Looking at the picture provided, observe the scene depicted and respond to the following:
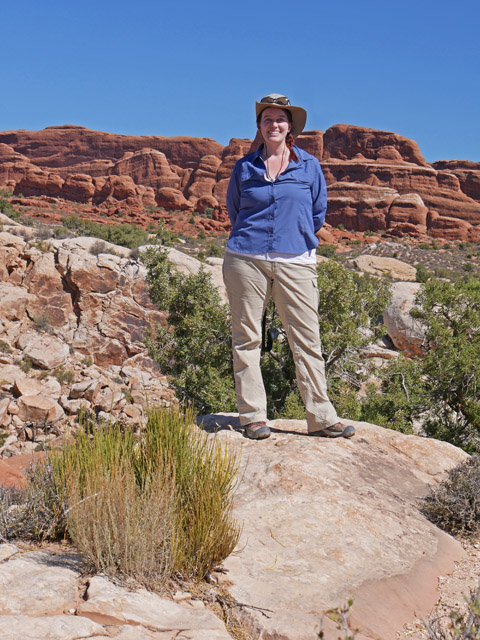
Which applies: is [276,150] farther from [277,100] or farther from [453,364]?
[453,364]

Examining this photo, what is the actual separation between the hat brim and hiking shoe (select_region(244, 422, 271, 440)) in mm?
1918

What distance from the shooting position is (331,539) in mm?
2391

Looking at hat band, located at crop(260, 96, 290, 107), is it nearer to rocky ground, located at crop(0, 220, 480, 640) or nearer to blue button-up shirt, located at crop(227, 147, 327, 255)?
blue button-up shirt, located at crop(227, 147, 327, 255)

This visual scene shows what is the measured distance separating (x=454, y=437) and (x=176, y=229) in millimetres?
44227

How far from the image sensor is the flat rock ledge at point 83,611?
58.6 inches

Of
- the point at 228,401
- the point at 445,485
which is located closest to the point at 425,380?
the point at 228,401

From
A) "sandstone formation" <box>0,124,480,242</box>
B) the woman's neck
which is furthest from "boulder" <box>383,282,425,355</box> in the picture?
"sandstone formation" <box>0,124,480,242</box>

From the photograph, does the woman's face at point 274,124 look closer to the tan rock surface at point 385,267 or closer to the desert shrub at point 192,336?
the desert shrub at point 192,336

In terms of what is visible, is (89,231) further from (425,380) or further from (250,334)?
(250,334)

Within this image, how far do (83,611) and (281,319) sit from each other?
222 centimetres

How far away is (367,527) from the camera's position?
2539 millimetres

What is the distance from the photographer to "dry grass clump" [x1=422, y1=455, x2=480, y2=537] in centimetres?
280

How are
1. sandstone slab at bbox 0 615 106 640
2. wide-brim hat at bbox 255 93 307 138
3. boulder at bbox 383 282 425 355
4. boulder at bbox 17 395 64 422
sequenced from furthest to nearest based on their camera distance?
boulder at bbox 383 282 425 355
boulder at bbox 17 395 64 422
wide-brim hat at bbox 255 93 307 138
sandstone slab at bbox 0 615 106 640

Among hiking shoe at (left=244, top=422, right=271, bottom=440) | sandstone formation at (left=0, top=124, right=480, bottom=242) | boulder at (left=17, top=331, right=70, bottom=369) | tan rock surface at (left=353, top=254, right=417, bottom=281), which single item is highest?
sandstone formation at (left=0, top=124, right=480, bottom=242)
